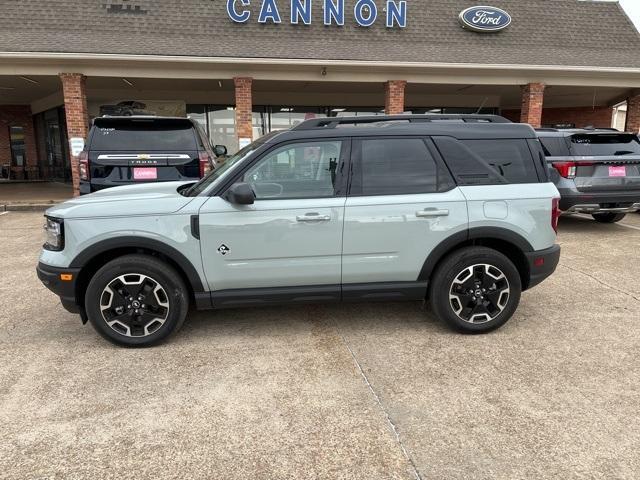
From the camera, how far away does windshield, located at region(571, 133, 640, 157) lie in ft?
25.6

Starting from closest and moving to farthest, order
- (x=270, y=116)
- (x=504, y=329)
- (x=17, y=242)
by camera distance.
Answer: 1. (x=504, y=329)
2. (x=17, y=242)
3. (x=270, y=116)

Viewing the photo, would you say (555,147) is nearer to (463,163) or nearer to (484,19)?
(463,163)

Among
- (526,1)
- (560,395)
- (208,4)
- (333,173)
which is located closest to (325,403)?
(560,395)

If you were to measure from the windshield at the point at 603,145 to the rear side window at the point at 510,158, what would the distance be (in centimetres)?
448

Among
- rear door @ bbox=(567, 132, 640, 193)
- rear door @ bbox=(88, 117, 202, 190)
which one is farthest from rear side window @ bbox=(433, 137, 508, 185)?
rear door @ bbox=(567, 132, 640, 193)

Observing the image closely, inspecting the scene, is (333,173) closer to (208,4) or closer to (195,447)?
(195,447)

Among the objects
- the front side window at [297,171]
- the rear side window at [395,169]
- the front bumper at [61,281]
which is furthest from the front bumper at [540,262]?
the front bumper at [61,281]

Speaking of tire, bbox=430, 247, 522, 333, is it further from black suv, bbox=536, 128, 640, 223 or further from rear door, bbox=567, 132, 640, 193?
rear door, bbox=567, 132, 640, 193

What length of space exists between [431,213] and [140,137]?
4468mm

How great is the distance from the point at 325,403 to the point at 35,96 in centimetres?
1778

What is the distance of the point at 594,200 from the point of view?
7.64 metres

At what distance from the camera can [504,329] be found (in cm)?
421

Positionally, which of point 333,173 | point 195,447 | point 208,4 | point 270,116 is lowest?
point 195,447

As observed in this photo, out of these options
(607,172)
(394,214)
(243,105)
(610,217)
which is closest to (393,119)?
(394,214)
